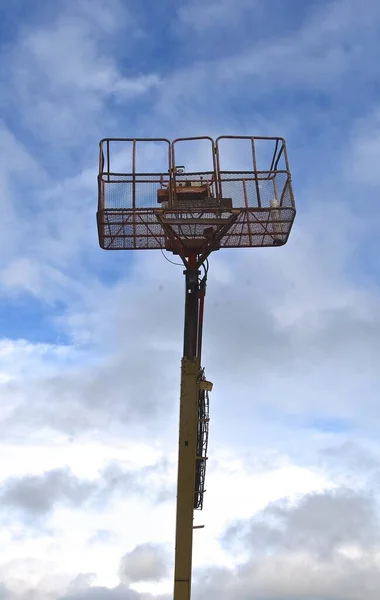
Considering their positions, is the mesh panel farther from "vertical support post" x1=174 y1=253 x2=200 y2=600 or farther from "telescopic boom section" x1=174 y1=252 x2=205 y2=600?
"vertical support post" x1=174 y1=253 x2=200 y2=600

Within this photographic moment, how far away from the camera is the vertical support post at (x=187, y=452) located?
46.7 feet

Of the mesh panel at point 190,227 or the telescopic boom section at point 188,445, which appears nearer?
the telescopic boom section at point 188,445

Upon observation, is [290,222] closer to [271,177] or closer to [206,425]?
[271,177]

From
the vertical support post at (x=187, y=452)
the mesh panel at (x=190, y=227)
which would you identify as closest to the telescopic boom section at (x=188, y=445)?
the vertical support post at (x=187, y=452)

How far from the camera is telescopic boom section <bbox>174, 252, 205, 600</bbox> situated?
14.2 metres

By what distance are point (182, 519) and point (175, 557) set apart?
2.27 ft

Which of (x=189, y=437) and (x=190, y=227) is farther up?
(x=190, y=227)

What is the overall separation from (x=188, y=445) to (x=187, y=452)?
0.13 metres

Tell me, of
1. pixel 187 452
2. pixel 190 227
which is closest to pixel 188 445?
pixel 187 452

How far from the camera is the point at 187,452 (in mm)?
14727

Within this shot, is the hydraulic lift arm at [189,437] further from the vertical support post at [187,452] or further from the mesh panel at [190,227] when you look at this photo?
the mesh panel at [190,227]

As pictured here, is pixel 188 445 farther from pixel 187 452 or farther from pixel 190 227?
pixel 190 227

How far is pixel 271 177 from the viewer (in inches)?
655

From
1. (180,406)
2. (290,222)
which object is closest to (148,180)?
(290,222)
